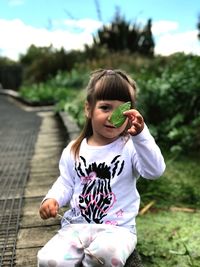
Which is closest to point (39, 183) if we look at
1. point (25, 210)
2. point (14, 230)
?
point (25, 210)

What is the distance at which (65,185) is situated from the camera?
7.54ft

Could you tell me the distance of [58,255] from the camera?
201 centimetres

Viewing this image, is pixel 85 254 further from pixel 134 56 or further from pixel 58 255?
pixel 134 56

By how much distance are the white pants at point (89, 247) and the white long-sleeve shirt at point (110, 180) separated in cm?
6

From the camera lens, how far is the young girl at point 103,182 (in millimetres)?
2010

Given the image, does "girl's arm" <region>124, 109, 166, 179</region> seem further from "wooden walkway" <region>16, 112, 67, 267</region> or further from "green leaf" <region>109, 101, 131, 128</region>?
"wooden walkway" <region>16, 112, 67, 267</region>

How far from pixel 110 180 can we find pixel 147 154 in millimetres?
230

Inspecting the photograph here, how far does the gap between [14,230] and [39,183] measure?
3.00 feet

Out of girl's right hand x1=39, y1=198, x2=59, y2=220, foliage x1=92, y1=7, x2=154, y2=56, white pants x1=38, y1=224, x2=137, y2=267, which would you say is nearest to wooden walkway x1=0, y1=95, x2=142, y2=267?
white pants x1=38, y1=224, x2=137, y2=267

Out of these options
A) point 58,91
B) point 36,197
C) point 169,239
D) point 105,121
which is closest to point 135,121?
point 105,121

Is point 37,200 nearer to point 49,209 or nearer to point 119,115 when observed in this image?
point 49,209

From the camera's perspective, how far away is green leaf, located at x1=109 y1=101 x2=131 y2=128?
2.04 m

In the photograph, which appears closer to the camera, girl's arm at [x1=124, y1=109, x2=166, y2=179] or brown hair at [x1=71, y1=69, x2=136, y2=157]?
girl's arm at [x1=124, y1=109, x2=166, y2=179]

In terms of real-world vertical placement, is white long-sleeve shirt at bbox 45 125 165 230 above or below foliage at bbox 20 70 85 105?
above
